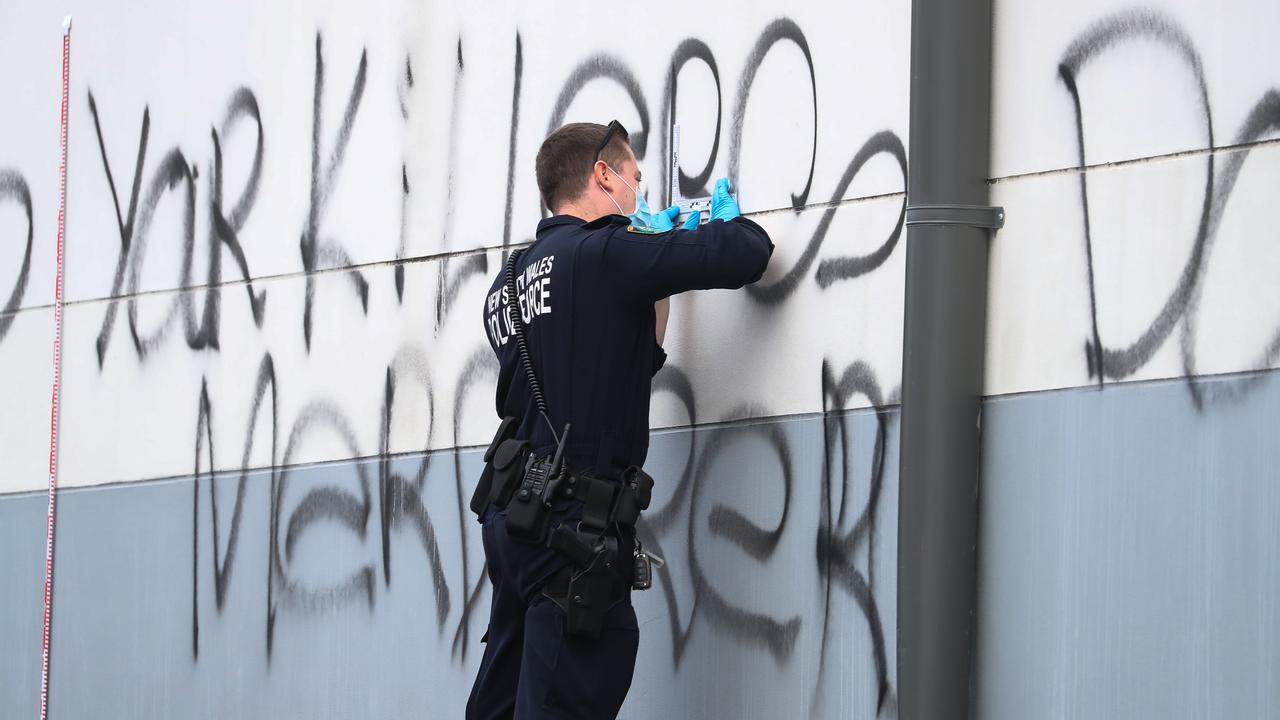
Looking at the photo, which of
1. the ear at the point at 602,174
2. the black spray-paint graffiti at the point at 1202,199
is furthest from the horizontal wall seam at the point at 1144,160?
the ear at the point at 602,174

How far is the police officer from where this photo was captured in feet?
12.8

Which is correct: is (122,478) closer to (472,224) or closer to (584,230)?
(472,224)

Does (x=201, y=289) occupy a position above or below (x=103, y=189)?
below

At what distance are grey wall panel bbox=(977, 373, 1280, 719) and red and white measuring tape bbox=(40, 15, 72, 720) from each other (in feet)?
12.3

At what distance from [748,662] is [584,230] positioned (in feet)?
3.80

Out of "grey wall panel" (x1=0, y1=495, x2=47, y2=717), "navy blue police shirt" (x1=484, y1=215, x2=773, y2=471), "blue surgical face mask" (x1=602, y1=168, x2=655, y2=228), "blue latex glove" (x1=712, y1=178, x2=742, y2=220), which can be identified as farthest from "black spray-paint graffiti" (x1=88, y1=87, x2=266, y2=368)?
"blue latex glove" (x1=712, y1=178, x2=742, y2=220)

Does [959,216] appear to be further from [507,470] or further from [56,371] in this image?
[56,371]

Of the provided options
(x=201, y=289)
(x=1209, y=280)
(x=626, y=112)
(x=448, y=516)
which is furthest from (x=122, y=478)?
(x=1209, y=280)

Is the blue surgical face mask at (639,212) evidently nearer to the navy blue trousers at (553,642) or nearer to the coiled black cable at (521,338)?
the coiled black cable at (521,338)

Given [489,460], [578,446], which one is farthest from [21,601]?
[578,446]

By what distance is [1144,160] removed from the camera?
3633mm

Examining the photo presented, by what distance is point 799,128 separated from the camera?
14.0 feet

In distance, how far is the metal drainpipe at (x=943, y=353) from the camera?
3.77 m

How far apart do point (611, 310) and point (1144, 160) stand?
1264mm
